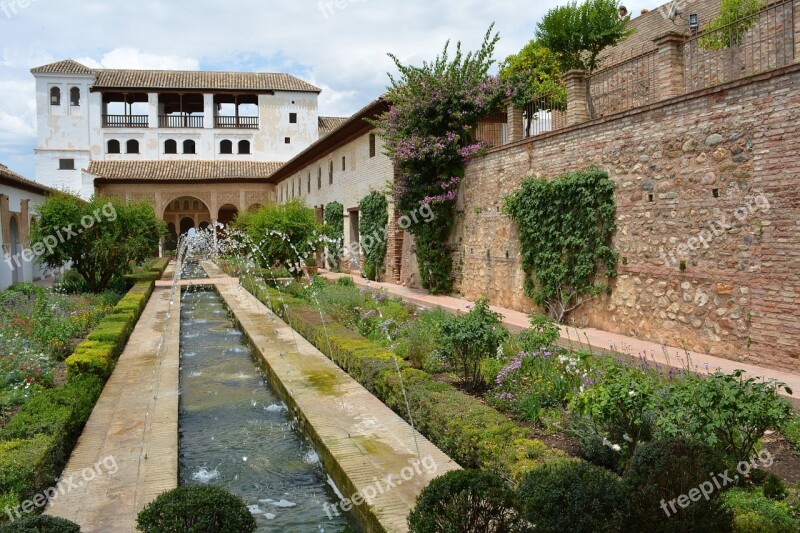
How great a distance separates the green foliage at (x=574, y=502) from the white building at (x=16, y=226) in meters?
16.6

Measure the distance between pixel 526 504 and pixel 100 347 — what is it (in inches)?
236

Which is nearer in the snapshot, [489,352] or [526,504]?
[526,504]

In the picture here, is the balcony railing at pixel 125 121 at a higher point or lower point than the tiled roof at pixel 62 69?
lower

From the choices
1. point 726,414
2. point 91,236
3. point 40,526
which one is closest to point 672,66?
point 726,414

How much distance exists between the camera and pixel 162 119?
127ft

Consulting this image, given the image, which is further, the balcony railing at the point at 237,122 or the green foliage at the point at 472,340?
the balcony railing at the point at 237,122

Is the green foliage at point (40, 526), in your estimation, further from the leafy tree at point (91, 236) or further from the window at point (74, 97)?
the window at point (74, 97)

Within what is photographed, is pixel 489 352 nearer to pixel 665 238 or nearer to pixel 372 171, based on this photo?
pixel 665 238

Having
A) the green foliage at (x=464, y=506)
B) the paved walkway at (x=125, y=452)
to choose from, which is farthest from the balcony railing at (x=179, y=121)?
the green foliage at (x=464, y=506)

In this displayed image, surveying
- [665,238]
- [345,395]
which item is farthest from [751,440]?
[665,238]

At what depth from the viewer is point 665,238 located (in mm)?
7977

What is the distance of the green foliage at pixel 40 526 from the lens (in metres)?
2.55

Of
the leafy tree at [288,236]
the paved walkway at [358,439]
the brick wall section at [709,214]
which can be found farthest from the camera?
the leafy tree at [288,236]

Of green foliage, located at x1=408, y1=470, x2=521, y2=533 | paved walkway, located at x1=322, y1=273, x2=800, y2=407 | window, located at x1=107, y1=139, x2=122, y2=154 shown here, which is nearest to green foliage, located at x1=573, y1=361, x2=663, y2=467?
paved walkway, located at x1=322, y1=273, x2=800, y2=407
